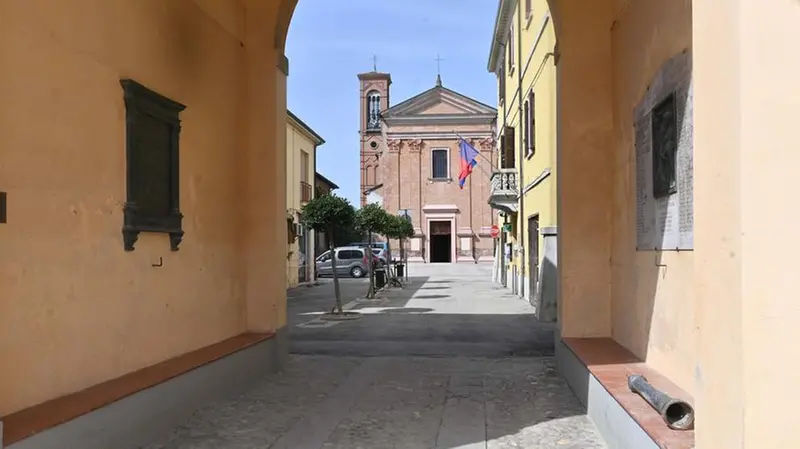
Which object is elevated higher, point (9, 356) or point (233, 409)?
point (9, 356)

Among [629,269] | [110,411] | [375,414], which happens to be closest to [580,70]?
[629,269]

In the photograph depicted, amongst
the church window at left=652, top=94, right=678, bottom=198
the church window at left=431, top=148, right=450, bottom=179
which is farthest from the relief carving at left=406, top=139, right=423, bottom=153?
the church window at left=652, top=94, right=678, bottom=198

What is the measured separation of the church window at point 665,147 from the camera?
531cm

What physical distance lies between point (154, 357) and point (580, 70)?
545 cm

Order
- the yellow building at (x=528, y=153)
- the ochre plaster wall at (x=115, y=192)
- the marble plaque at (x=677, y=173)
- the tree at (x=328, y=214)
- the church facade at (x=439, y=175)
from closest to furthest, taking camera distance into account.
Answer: the ochre plaster wall at (x=115, y=192), the marble plaque at (x=677, y=173), the yellow building at (x=528, y=153), the tree at (x=328, y=214), the church facade at (x=439, y=175)

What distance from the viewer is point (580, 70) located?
7.87 metres

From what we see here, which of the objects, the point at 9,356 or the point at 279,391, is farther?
the point at 279,391

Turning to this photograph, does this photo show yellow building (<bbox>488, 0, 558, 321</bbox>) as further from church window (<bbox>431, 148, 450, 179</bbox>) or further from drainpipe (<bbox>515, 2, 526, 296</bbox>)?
church window (<bbox>431, 148, 450, 179</bbox>)

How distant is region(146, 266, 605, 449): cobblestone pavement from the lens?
5645mm

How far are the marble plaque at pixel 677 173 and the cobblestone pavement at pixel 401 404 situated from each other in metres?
1.75

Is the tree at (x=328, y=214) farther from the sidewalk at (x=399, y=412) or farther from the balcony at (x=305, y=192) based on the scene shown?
the balcony at (x=305, y=192)

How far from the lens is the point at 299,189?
2828cm

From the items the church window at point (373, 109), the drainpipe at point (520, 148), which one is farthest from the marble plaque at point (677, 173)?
the church window at point (373, 109)

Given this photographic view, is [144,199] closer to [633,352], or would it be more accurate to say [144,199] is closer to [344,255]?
[633,352]
